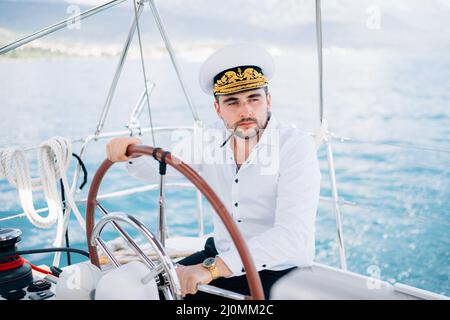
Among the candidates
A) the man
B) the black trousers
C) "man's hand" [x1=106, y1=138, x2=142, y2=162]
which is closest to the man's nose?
the man

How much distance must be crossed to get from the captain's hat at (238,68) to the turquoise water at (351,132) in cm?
71

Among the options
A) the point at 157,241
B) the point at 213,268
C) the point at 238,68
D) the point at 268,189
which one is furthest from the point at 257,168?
the point at 157,241

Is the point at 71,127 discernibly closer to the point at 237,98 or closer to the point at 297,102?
the point at 297,102

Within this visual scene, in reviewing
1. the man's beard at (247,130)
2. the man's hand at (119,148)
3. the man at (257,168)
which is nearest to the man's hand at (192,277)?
the man at (257,168)

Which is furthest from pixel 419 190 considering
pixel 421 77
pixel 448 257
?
pixel 421 77

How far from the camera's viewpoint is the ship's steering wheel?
2.80 ft

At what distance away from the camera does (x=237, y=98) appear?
4.51 ft

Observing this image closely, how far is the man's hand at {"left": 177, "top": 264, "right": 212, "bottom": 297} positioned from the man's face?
19.6 inches

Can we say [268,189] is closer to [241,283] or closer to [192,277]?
[241,283]

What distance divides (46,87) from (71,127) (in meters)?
9.62

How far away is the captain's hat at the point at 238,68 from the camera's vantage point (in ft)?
4.50

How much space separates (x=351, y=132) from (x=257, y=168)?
1445 centimetres

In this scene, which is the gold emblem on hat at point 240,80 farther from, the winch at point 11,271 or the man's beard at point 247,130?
the winch at point 11,271
